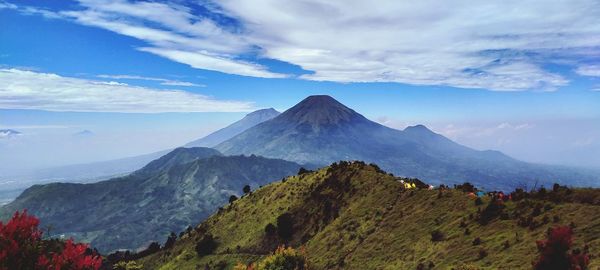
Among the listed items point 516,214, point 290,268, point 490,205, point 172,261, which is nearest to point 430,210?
point 490,205

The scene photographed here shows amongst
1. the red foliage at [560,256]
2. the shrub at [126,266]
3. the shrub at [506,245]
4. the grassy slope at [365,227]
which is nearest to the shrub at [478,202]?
the grassy slope at [365,227]

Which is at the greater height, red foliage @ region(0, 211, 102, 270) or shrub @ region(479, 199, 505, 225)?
red foliage @ region(0, 211, 102, 270)

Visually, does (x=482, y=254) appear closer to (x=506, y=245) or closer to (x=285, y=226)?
(x=506, y=245)

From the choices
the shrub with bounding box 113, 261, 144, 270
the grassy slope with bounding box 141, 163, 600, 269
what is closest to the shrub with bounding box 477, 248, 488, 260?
the grassy slope with bounding box 141, 163, 600, 269

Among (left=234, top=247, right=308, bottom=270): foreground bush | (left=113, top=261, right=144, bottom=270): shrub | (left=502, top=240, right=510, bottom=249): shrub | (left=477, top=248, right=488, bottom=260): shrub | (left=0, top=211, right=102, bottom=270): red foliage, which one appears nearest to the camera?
(left=0, top=211, right=102, bottom=270): red foliage

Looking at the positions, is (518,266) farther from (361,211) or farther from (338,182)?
(338,182)

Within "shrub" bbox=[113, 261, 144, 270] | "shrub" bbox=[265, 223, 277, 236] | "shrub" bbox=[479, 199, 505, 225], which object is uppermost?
"shrub" bbox=[479, 199, 505, 225]

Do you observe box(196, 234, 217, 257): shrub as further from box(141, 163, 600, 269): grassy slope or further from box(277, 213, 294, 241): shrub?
box(277, 213, 294, 241): shrub
